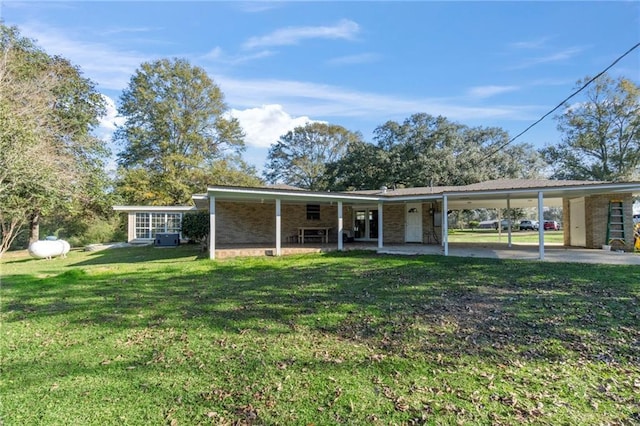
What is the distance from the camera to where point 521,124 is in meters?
15.5

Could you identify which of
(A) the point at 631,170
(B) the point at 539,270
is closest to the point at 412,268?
(B) the point at 539,270

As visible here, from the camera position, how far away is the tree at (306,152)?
37.8 metres

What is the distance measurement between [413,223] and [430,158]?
14.0 meters

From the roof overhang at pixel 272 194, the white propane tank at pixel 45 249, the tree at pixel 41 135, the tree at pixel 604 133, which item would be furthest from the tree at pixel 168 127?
the tree at pixel 604 133

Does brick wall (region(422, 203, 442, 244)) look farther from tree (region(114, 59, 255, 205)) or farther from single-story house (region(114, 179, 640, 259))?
tree (region(114, 59, 255, 205))

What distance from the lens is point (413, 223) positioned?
16.6 metres

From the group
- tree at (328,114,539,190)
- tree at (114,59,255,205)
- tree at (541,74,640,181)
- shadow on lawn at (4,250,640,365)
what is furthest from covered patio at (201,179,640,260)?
tree at (541,74,640,181)

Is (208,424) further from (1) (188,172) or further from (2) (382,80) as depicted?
(1) (188,172)

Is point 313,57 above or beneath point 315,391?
above

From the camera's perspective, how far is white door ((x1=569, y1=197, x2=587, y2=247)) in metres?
14.2

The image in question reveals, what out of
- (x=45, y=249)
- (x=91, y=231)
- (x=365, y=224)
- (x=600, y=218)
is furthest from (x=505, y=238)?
(x=91, y=231)

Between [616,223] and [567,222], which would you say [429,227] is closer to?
[567,222]

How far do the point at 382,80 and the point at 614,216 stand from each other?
1105cm

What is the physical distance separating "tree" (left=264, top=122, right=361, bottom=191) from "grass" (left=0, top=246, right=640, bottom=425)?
3129 centimetres
